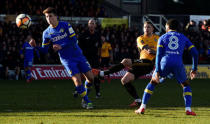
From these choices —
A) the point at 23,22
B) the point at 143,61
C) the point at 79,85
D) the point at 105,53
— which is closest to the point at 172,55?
the point at 143,61

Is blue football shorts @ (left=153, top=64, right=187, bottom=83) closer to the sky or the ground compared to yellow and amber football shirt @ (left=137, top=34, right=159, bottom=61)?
closer to the ground

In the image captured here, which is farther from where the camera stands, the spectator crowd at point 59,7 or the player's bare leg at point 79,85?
the spectator crowd at point 59,7

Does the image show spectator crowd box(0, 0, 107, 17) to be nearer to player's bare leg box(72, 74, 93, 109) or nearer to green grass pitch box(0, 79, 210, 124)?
green grass pitch box(0, 79, 210, 124)

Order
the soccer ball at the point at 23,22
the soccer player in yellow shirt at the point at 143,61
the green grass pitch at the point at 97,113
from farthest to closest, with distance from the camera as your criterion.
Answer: the soccer ball at the point at 23,22 < the soccer player in yellow shirt at the point at 143,61 < the green grass pitch at the point at 97,113

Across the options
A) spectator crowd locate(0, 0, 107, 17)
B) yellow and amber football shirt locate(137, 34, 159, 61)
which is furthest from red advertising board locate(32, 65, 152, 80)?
yellow and amber football shirt locate(137, 34, 159, 61)

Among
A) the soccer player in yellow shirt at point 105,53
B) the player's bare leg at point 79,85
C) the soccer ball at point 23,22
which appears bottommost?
the soccer player in yellow shirt at point 105,53

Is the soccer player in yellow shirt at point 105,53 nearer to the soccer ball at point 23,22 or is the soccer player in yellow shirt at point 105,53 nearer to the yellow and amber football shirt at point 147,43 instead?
the soccer ball at point 23,22

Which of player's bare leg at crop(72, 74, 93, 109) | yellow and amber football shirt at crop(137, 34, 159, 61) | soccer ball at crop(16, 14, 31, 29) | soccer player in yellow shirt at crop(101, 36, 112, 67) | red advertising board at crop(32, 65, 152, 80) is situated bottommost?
red advertising board at crop(32, 65, 152, 80)

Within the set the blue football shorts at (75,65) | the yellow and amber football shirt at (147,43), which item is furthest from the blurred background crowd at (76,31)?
the blue football shorts at (75,65)

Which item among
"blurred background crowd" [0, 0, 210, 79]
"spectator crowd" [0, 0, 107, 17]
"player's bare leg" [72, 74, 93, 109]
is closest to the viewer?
"player's bare leg" [72, 74, 93, 109]

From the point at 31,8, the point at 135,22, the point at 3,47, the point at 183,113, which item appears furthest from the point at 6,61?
the point at 183,113

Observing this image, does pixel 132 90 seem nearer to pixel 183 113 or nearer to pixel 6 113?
pixel 183 113

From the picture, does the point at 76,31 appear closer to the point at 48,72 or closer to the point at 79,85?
the point at 48,72

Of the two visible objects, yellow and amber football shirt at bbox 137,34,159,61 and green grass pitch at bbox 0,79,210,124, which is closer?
green grass pitch at bbox 0,79,210,124
